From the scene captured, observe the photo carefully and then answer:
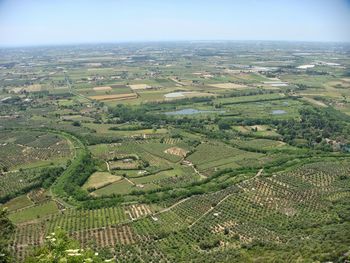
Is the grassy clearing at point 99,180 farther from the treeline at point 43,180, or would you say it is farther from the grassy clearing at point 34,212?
the grassy clearing at point 34,212

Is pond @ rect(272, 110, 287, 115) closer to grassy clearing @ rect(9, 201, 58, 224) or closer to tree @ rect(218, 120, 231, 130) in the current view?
tree @ rect(218, 120, 231, 130)

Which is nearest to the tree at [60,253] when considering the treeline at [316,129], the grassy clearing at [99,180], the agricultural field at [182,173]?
the agricultural field at [182,173]

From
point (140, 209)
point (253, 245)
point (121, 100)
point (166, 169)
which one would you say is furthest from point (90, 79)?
point (253, 245)

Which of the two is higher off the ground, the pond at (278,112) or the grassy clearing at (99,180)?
the grassy clearing at (99,180)

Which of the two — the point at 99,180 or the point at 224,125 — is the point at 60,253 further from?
the point at 224,125

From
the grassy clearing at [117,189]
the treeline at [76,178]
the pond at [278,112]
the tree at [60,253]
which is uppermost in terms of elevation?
the tree at [60,253]

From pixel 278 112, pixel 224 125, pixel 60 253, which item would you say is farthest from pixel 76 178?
pixel 278 112

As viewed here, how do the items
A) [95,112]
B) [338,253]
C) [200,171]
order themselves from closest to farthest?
[338,253], [200,171], [95,112]

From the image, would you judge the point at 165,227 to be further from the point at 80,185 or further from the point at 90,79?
the point at 90,79
